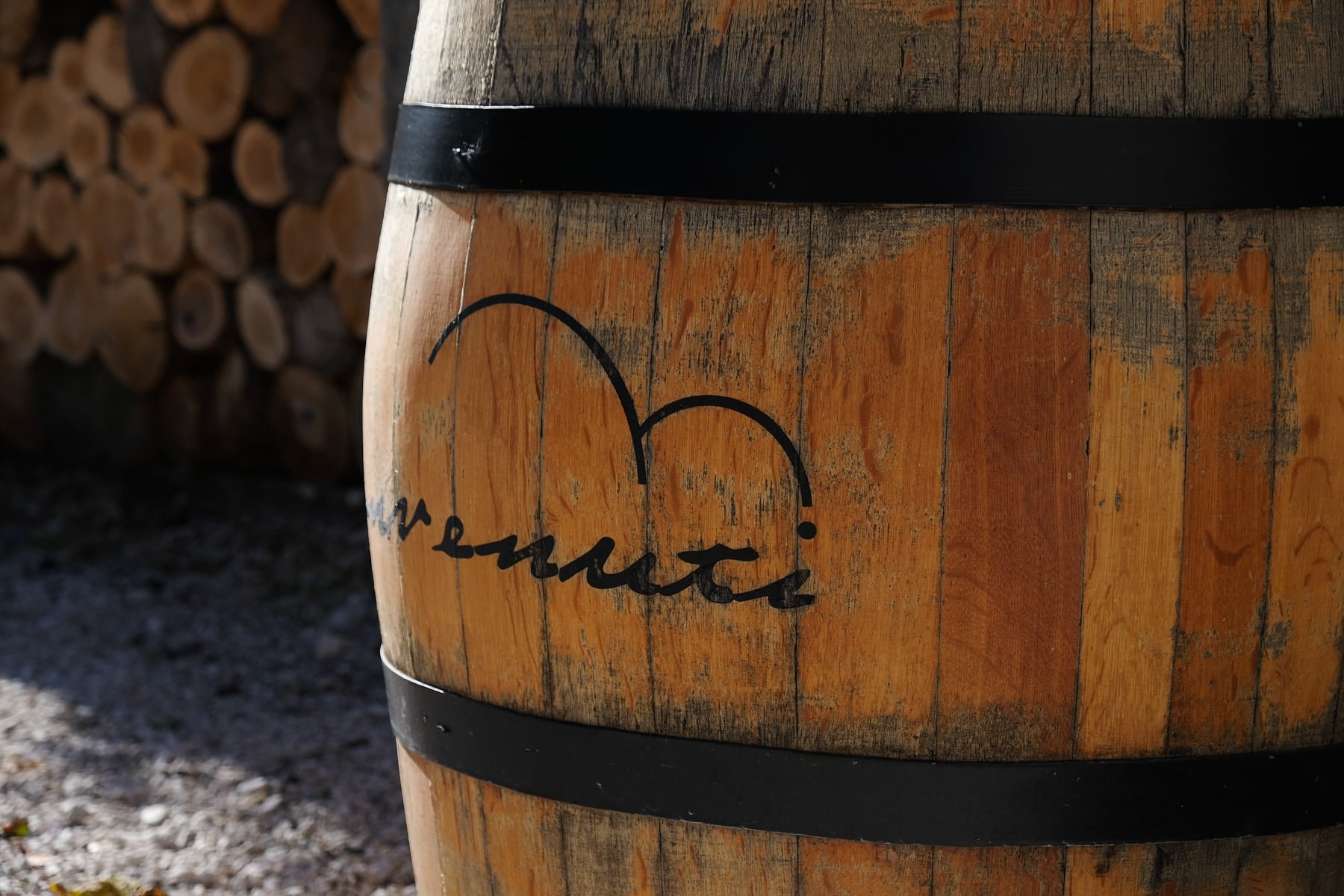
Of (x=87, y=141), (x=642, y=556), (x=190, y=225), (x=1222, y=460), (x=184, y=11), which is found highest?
(x=184, y=11)

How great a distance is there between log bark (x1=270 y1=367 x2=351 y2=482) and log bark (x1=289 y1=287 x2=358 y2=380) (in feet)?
0.16

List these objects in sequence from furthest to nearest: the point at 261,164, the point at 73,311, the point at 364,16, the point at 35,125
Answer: the point at 73,311
the point at 35,125
the point at 261,164
the point at 364,16

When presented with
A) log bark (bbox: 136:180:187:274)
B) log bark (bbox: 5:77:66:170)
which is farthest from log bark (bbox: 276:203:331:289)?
log bark (bbox: 5:77:66:170)

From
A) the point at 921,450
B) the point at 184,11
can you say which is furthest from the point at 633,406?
the point at 184,11

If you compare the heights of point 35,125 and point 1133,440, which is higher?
point 35,125

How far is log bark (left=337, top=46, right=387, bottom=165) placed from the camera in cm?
448

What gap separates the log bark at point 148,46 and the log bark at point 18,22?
53cm

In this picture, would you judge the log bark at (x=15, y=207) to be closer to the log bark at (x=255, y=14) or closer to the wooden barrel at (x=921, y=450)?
the log bark at (x=255, y=14)

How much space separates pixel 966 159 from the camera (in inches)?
58.9

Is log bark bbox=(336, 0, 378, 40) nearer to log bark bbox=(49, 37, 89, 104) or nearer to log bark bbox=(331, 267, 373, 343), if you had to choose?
log bark bbox=(331, 267, 373, 343)

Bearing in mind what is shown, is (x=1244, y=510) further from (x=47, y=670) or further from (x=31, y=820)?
(x=47, y=670)

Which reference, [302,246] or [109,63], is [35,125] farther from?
[302,246]

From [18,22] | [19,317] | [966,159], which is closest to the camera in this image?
[966,159]

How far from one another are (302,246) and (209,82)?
0.60m
